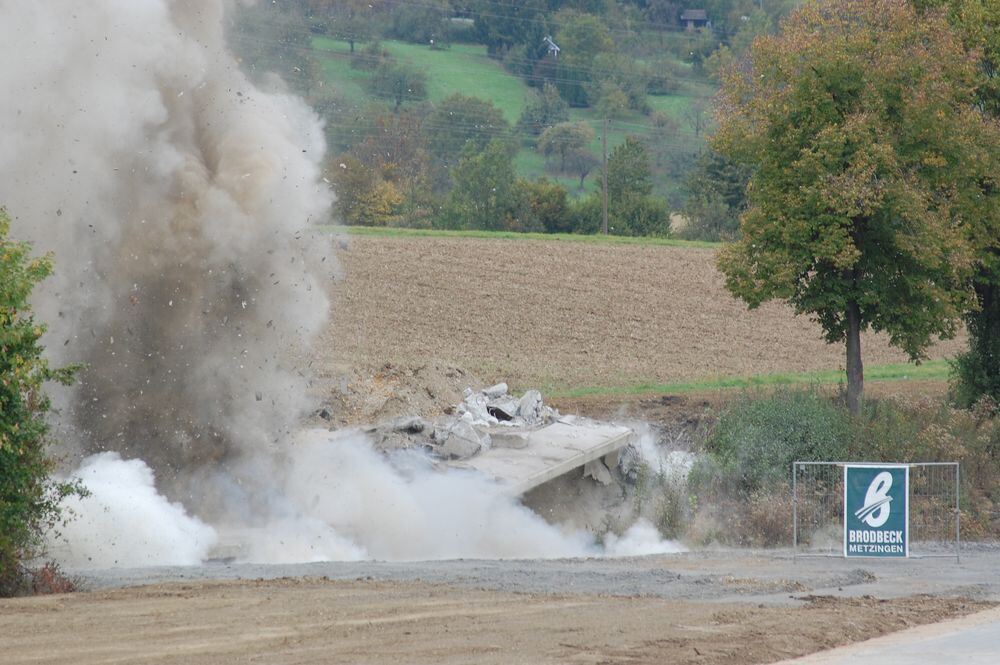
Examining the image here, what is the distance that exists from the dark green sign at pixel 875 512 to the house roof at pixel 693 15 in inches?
5720

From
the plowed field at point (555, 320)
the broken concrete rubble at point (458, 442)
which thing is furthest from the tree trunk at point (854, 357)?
the broken concrete rubble at point (458, 442)

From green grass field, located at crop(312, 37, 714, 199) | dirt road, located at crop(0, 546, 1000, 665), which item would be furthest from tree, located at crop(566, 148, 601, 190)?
dirt road, located at crop(0, 546, 1000, 665)

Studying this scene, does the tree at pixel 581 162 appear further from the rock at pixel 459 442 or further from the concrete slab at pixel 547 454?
the rock at pixel 459 442

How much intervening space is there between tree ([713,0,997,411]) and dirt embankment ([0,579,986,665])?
44.3 ft

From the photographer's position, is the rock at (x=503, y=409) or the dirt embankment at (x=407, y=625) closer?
the dirt embankment at (x=407, y=625)

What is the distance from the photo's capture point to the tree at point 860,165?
101 feet

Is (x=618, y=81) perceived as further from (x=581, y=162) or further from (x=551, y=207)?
(x=551, y=207)

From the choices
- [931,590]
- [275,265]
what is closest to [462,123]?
[275,265]

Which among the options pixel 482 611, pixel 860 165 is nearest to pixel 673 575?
pixel 482 611

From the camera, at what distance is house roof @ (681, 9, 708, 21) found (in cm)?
16212

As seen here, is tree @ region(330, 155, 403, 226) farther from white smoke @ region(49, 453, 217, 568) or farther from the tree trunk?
Answer: white smoke @ region(49, 453, 217, 568)

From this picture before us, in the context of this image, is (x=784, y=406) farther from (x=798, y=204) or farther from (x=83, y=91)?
(x=83, y=91)

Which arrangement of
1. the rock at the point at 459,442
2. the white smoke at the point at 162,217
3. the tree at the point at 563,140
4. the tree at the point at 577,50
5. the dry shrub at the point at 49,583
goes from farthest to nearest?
the tree at the point at 577,50 → the tree at the point at 563,140 → the rock at the point at 459,442 → the white smoke at the point at 162,217 → the dry shrub at the point at 49,583

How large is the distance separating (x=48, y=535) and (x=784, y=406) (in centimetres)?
1661
